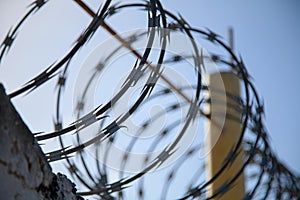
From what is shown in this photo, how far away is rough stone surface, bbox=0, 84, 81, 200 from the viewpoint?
1.45 meters

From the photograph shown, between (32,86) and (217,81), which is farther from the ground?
(217,81)

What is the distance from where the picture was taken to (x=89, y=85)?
10.5 ft

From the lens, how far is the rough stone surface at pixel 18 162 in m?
1.45

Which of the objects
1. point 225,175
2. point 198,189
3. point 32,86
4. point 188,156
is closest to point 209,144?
point 225,175

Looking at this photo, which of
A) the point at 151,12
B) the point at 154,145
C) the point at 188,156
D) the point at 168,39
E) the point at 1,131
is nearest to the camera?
the point at 1,131

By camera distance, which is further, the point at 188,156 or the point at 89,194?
the point at 188,156

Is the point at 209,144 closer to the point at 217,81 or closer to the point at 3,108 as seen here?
the point at 217,81

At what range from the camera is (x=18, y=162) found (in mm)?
1488

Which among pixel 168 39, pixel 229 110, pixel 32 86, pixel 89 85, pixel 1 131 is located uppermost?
pixel 229 110

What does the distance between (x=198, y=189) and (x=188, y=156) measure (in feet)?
4.64

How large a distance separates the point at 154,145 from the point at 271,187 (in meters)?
1.07

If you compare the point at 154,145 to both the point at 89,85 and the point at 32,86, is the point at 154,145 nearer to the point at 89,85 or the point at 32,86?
the point at 89,85

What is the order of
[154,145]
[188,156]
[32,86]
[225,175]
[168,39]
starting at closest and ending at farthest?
1. [32,86]
2. [168,39]
3. [154,145]
4. [188,156]
5. [225,175]

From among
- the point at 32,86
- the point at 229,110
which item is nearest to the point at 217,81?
the point at 229,110
